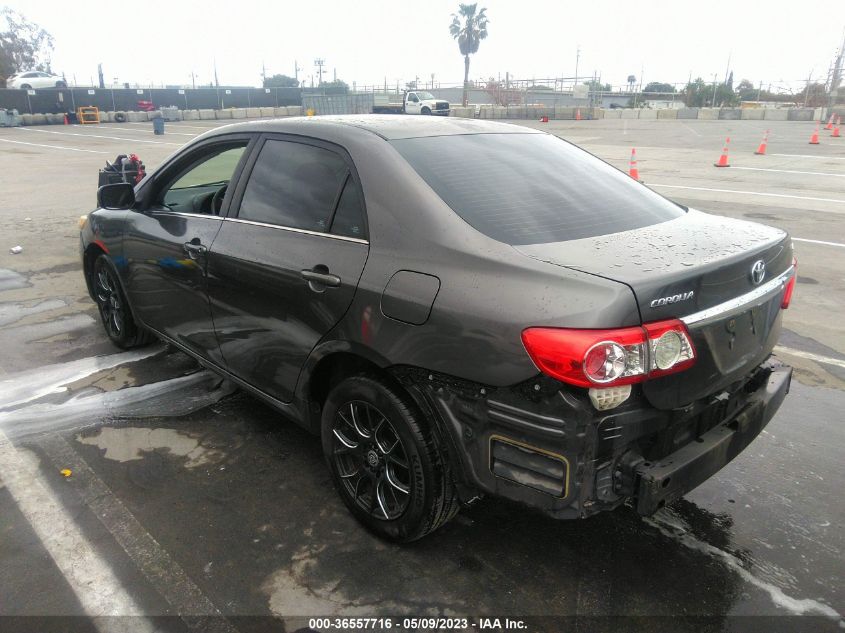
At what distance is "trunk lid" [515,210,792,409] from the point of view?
211 centimetres

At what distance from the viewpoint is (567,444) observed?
2053 millimetres

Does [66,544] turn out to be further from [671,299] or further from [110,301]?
[671,299]

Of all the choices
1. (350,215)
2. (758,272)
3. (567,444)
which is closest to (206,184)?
(350,215)

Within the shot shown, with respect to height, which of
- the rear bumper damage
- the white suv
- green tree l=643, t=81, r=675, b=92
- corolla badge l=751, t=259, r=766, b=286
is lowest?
the rear bumper damage

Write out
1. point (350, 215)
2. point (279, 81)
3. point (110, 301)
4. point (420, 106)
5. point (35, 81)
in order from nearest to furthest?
1. point (350, 215)
2. point (110, 301)
3. point (420, 106)
4. point (35, 81)
5. point (279, 81)

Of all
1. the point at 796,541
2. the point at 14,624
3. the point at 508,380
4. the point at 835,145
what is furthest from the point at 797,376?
the point at 835,145

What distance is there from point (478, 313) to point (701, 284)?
0.76m

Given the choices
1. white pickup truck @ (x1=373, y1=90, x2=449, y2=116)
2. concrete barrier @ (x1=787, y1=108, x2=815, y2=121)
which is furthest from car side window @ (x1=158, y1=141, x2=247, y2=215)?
concrete barrier @ (x1=787, y1=108, x2=815, y2=121)

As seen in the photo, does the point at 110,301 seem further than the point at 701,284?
Yes

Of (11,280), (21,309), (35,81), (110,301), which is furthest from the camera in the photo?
(35,81)

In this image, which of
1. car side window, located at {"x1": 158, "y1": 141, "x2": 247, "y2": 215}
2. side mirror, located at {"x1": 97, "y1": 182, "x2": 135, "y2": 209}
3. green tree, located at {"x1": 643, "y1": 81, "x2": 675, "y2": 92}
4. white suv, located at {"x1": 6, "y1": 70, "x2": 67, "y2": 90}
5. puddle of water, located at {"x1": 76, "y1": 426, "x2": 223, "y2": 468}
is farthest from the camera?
green tree, located at {"x1": 643, "y1": 81, "x2": 675, "y2": 92}

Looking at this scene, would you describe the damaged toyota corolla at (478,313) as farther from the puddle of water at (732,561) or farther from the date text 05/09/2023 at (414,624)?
the puddle of water at (732,561)

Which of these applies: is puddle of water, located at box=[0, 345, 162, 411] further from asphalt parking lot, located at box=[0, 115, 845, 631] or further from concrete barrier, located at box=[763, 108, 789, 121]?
concrete barrier, located at box=[763, 108, 789, 121]

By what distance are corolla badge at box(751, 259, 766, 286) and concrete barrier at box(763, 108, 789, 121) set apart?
140 ft
